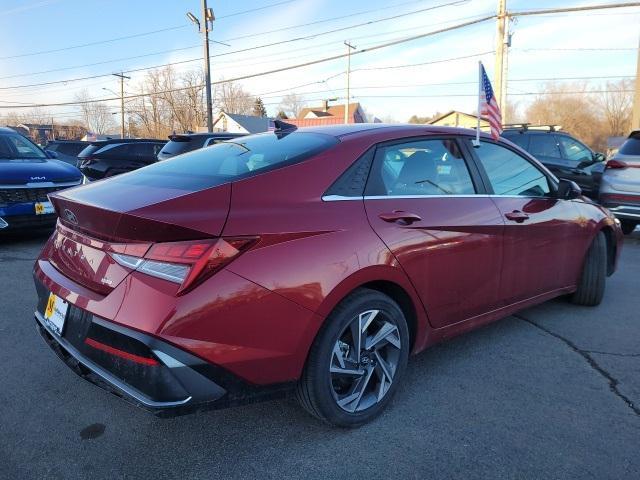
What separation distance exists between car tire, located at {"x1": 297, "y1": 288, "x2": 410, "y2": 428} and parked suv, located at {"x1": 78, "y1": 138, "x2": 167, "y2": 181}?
11.1 metres

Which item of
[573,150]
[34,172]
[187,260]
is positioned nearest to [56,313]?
[187,260]

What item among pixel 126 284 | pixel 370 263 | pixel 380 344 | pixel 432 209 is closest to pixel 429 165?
pixel 432 209

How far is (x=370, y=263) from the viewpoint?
2.53m

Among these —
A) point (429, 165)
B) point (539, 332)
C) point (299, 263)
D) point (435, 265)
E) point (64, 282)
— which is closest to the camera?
point (299, 263)

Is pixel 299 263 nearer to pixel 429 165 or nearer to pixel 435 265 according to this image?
pixel 435 265

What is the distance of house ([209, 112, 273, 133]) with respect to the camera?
5666 centimetres

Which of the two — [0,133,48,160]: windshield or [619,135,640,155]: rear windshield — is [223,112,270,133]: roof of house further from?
[619,135,640,155]: rear windshield

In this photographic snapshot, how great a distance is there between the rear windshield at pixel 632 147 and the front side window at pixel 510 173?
16.2 feet

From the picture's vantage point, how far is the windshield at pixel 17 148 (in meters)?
7.23

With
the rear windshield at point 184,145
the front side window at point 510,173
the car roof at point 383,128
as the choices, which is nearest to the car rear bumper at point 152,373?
the car roof at point 383,128

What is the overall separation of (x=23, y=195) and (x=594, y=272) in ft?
21.6

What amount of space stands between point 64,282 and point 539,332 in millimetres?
3440

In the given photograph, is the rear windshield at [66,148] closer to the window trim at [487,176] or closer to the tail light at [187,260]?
the window trim at [487,176]

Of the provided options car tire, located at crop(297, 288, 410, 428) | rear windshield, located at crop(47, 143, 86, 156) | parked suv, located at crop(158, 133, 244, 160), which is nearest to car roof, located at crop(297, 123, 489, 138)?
car tire, located at crop(297, 288, 410, 428)
